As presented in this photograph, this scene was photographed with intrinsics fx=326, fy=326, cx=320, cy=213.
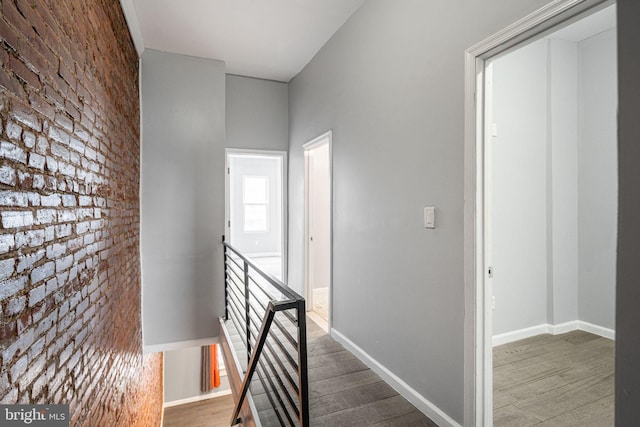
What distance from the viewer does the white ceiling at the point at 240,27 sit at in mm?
2770

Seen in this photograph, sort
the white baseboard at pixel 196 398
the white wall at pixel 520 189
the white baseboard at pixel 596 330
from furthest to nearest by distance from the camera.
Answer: the white baseboard at pixel 196 398 → the white baseboard at pixel 596 330 → the white wall at pixel 520 189

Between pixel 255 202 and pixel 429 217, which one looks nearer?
pixel 429 217

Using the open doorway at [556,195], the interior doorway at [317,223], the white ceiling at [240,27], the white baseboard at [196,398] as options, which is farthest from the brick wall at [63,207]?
the white baseboard at [196,398]

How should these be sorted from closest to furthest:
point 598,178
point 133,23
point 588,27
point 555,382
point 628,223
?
point 628,223, point 555,382, point 133,23, point 588,27, point 598,178

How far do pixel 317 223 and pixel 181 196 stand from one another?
1.82m

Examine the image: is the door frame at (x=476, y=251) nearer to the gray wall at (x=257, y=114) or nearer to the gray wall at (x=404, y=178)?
the gray wall at (x=404, y=178)

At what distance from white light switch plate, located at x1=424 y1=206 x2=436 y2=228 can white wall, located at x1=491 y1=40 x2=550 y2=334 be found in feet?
4.03

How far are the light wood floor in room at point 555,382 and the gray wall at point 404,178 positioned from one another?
58 cm

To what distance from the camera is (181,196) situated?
3607 mm

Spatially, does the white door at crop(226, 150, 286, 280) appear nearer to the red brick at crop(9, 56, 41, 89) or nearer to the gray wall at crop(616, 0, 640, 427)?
the red brick at crop(9, 56, 41, 89)

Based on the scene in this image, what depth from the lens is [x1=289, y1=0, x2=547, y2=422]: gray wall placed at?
1831 mm

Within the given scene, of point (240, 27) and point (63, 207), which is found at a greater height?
point (240, 27)

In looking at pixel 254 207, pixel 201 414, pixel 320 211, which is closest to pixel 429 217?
pixel 320 211

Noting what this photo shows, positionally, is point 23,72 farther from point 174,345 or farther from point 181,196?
point 174,345
